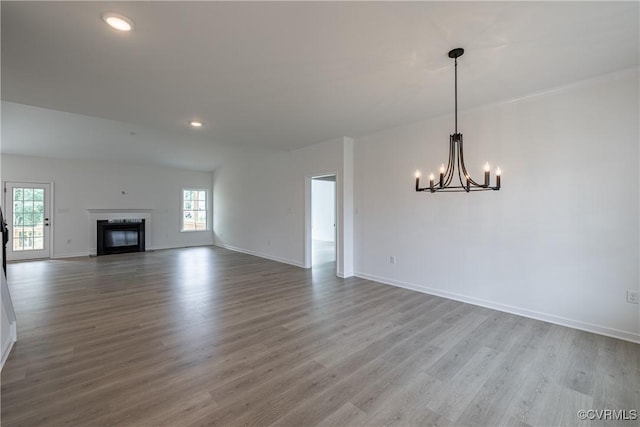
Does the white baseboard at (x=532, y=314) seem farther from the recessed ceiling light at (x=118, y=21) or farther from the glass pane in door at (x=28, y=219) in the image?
the glass pane in door at (x=28, y=219)

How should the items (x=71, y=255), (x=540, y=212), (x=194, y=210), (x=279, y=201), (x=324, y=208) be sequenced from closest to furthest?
1. (x=540, y=212)
2. (x=279, y=201)
3. (x=71, y=255)
4. (x=194, y=210)
5. (x=324, y=208)

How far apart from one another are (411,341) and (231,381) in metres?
1.70

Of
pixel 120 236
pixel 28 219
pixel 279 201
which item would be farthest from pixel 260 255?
pixel 28 219

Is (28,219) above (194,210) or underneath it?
underneath

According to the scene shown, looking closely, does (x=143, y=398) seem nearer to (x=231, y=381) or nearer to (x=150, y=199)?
(x=231, y=381)

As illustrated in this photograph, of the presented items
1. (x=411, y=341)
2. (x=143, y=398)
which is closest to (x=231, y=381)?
(x=143, y=398)

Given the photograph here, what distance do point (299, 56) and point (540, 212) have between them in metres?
3.16

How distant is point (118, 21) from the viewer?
1971 millimetres

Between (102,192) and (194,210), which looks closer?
(102,192)

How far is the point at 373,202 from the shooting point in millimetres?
5055

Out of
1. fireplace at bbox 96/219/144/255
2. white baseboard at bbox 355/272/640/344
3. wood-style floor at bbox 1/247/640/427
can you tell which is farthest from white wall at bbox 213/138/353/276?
fireplace at bbox 96/219/144/255

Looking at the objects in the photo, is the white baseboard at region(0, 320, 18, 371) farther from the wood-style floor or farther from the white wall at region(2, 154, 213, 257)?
the white wall at region(2, 154, 213, 257)

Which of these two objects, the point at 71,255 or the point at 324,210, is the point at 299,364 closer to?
the point at 71,255

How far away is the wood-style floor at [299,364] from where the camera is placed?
1846 millimetres
